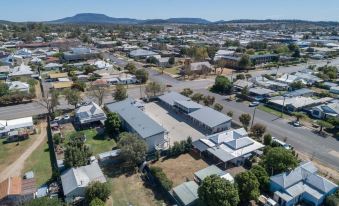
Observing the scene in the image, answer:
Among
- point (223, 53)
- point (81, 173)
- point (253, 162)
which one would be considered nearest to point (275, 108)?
point (253, 162)

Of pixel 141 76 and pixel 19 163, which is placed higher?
pixel 141 76

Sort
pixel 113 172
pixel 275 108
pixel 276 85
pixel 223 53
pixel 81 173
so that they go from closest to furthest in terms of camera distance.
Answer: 1. pixel 81 173
2. pixel 113 172
3. pixel 275 108
4. pixel 276 85
5. pixel 223 53

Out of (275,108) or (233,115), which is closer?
(233,115)

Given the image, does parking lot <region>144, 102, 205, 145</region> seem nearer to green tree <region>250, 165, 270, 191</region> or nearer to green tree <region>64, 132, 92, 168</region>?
green tree <region>64, 132, 92, 168</region>

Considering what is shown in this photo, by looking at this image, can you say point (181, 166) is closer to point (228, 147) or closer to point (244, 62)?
point (228, 147)

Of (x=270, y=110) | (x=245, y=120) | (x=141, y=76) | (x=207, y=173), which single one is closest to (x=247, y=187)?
(x=207, y=173)

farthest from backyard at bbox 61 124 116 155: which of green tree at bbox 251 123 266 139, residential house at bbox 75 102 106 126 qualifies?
green tree at bbox 251 123 266 139

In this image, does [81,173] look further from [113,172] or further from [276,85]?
[276,85]
